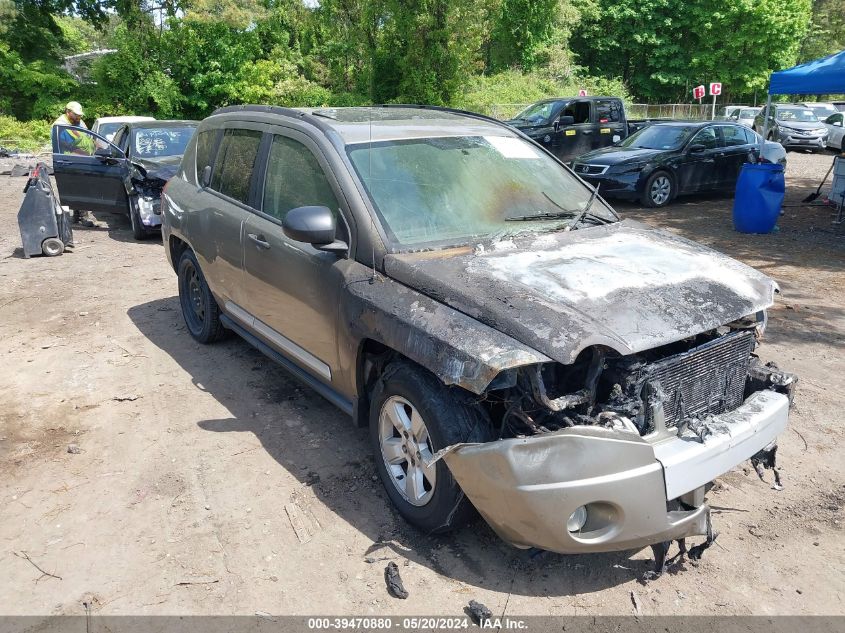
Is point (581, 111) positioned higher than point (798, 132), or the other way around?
point (581, 111)

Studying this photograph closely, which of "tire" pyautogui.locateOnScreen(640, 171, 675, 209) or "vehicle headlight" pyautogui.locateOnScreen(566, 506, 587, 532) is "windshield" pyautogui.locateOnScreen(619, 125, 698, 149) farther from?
"vehicle headlight" pyautogui.locateOnScreen(566, 506, 587, 532)

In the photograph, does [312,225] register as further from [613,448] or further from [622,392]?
[613,448]

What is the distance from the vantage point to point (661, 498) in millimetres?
2785

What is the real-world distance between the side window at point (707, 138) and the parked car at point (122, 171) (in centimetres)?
928

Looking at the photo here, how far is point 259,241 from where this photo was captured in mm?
4457

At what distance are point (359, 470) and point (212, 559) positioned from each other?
1000 mm

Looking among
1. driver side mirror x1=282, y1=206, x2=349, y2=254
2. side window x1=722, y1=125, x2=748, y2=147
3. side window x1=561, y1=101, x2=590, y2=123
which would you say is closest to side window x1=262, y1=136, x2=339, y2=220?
driver side mirror x1=282, y1=206, x2=349, y2=254

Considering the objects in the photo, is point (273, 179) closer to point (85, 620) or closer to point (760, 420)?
point (85, 620)

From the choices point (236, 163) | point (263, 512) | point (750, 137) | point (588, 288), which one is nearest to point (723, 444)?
point (588, 288)

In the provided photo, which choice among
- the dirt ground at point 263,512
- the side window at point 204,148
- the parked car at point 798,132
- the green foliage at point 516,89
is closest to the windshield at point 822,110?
the parked car at point 798,132

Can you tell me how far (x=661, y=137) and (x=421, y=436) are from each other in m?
11.9

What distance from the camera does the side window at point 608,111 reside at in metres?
16.8

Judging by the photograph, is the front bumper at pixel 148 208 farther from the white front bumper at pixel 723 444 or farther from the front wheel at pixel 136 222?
the white front bumper at pixel 723 444

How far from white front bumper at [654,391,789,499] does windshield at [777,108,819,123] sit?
24.9 metres
